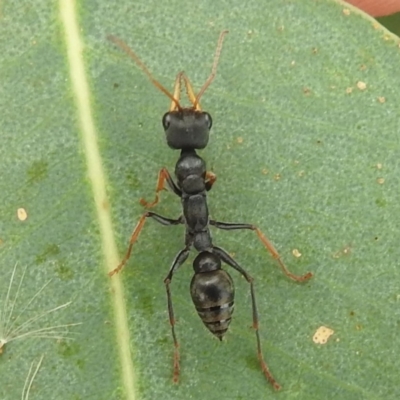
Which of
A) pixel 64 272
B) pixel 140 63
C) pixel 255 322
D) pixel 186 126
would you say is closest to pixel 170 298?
pixel 255 322

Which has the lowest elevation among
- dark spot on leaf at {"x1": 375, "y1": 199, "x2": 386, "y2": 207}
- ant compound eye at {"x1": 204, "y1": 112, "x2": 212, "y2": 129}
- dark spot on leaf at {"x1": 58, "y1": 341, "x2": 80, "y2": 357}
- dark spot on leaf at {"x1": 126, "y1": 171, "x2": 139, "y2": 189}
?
dark spot on leaf at {"x1": 58, "y1": 341, "x2": 80, "y2": 357}

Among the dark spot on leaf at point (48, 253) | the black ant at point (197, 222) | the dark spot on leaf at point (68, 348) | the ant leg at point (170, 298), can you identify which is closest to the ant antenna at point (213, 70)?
the black ant at point (197, 222)

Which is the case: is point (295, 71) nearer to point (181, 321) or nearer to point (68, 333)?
point (181, 321)

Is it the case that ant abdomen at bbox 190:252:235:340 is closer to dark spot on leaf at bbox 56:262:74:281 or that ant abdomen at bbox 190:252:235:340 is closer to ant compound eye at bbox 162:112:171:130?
dark spot on leaf at bbox 56:262:74:281

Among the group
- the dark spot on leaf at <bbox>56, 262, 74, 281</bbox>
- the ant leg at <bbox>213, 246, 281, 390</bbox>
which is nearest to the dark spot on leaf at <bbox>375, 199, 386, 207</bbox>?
the ant leg at <bbox>213, 246, 281, 390</bbox>

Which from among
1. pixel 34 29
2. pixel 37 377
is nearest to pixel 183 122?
pixel 34 29
